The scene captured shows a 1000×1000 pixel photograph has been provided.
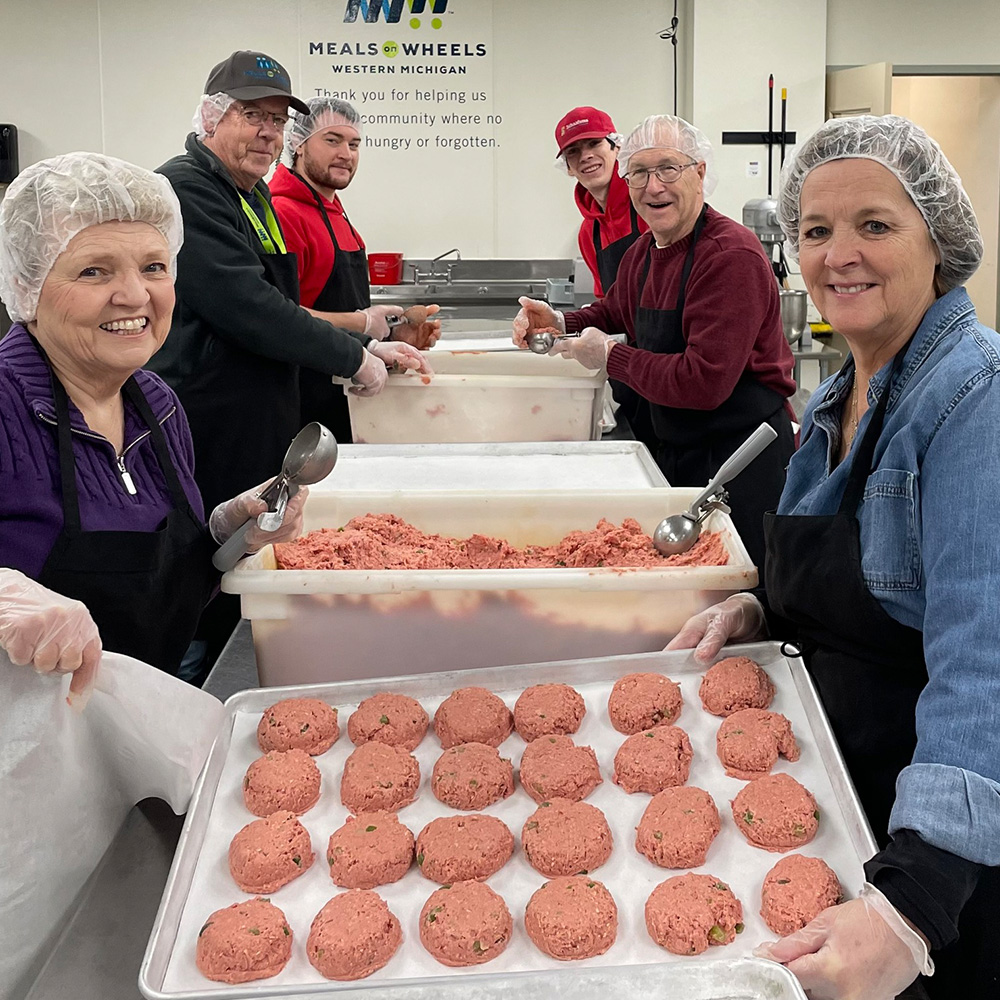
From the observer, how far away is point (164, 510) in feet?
5.15

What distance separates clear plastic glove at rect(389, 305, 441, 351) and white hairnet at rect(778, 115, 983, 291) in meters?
2.11

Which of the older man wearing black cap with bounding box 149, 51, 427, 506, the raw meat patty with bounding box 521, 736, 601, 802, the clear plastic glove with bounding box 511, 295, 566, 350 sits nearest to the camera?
the raw meat patty with bounding box 521, 736, 601, 802

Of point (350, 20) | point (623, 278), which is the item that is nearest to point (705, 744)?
point (623, 278)

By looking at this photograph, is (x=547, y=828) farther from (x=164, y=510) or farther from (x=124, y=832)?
(x=164, y=510)

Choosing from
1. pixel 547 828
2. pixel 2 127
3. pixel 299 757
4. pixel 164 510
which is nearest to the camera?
pixel 547 828

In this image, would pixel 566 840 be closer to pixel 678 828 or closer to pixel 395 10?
pixel 678 828

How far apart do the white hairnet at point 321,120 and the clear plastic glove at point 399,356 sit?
1.12m

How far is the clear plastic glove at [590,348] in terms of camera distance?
2.80 metres

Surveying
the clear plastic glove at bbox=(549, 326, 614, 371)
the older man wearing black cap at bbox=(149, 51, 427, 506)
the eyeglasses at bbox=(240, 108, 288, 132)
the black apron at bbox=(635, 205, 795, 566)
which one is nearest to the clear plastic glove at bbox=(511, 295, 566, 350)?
the clear plastic glove at bbox=(549, 326, 614, 371)

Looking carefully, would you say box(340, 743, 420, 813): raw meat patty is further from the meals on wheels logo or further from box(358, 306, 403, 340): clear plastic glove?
the meals on wheels logo

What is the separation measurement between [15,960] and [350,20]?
21.5ft

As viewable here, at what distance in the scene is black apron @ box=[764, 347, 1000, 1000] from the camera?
1146 millimetres

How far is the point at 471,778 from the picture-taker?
4.05ft

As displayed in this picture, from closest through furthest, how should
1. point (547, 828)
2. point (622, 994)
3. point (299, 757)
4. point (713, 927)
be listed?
point (622, 994)
point (713, 927)
point (547, 828)
point (299, 757)
